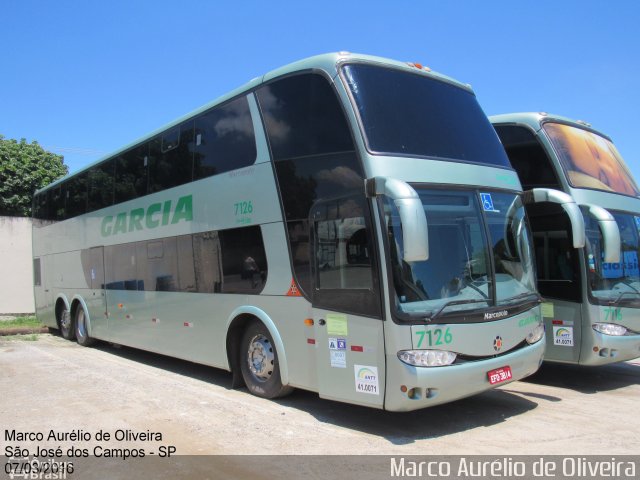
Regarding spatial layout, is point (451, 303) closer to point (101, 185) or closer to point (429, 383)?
point (429, 383)

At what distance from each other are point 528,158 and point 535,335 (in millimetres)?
3424

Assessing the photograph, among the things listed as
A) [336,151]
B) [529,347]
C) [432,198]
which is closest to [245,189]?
[336,151]

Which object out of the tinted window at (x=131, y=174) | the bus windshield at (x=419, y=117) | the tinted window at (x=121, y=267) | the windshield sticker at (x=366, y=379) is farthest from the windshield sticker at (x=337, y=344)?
the tinted window at (x=131, y=174)

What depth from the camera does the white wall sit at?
1948 cm

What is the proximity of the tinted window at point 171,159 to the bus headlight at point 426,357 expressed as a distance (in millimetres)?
5058

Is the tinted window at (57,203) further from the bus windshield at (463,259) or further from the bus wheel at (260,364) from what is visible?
the bus windshield at (463,259)

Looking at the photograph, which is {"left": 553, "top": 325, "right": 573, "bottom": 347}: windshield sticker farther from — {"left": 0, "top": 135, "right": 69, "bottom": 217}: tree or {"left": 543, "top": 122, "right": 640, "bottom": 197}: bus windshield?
{"left": 0, "top": 135, "right": 69, "bottom": 217}: tree

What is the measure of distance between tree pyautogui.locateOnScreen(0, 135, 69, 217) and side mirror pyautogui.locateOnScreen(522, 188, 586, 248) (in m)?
23.2

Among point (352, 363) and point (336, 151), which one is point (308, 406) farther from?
point (336, 151)

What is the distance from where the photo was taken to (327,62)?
6.34 m

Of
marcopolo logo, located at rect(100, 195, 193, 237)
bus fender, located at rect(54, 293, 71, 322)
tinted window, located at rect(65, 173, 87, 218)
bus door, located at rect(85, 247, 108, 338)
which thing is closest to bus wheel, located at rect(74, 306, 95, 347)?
bus fender, located at rect(54, 293, 71, 322)

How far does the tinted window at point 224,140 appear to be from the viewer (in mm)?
7688

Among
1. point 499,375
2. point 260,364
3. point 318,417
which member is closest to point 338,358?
point 318,417

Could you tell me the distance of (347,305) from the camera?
5926mm
